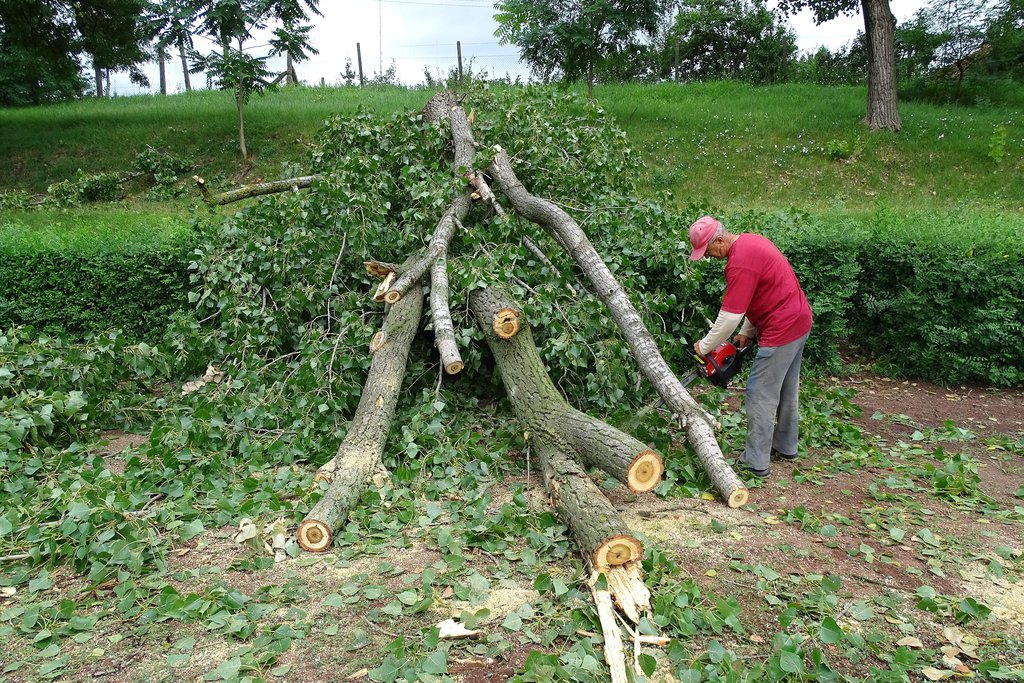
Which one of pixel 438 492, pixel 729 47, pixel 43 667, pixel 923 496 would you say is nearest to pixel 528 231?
pixel 438 492

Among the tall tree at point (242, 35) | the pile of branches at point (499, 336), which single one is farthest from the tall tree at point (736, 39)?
the pile of branches at point (499, 336)

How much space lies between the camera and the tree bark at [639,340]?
3.77 m

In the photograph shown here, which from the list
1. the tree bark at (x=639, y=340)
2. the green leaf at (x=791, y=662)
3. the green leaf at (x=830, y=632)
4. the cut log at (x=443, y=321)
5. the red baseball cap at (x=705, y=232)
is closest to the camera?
the green leaf at (x=791, y=662)

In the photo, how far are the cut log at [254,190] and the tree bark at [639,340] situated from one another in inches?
83.3

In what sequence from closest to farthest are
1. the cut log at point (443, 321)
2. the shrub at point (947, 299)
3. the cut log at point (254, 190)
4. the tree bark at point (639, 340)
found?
the tree bark at point (639, 340)
the cut log at point (443, 321)
the shrub at point (947, 299)
the cut log at point (254, 190)

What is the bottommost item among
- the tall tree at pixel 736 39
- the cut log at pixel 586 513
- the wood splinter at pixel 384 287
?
the cut log at pixel 586 513

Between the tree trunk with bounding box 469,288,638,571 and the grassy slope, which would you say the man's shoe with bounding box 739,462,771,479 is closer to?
the tree trunk with bounding box 469,288,638,571

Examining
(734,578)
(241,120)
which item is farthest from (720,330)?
(241,120)

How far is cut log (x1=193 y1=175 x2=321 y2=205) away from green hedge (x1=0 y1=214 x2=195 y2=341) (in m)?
0.48

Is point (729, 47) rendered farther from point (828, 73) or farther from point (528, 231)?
point (528, 231)

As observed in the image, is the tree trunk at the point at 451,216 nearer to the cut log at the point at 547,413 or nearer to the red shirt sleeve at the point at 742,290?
the cut log at the point at 547,413

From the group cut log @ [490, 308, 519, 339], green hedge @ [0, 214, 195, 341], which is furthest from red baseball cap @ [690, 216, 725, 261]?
green hedge @ [0, 214, 195, 341]

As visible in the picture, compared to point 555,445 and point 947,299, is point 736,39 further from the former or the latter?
point 555,445

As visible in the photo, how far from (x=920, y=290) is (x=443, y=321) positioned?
4289 mm
